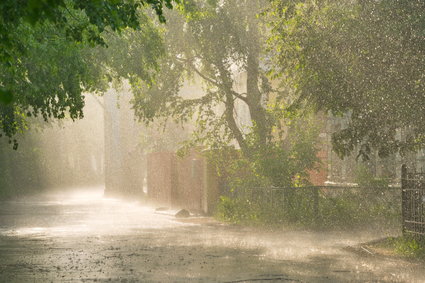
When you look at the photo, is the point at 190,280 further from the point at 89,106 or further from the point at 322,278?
the point at 89,106

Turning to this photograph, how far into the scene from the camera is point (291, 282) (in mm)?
9875

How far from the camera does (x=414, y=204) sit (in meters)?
14.2

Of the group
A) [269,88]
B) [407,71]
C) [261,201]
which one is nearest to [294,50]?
[407,71]

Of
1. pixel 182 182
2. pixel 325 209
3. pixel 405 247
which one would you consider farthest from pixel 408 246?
pixel 182 182

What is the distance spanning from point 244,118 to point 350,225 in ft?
64.8

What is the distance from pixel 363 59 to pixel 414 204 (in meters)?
3.07

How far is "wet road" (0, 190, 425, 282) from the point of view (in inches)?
419

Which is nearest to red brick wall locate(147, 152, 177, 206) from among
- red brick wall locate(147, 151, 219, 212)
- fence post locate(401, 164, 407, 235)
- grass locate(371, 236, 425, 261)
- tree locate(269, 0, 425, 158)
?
red brick wall locate(147, 151, 219, 212)

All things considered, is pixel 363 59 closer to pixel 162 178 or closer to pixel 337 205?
pixel 337 205

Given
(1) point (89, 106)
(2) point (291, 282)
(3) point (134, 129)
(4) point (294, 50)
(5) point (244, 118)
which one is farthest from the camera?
(1) point (89, 106)

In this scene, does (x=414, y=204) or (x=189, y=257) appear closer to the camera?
(x=189, y=257)

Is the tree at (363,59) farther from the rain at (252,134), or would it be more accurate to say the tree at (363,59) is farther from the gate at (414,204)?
the gate at (414,204)

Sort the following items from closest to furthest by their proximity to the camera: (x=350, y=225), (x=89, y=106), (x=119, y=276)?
(x=119, y=276) → (x=350, y=225) → (x=89, y=106)

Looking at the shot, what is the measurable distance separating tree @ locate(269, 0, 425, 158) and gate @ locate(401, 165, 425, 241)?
3.30 ft
